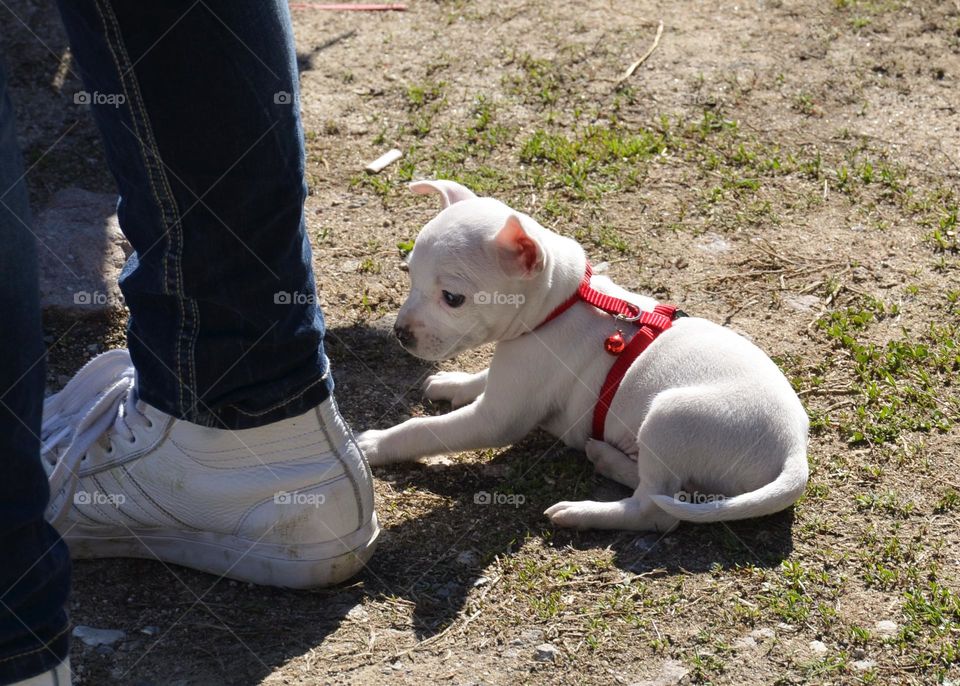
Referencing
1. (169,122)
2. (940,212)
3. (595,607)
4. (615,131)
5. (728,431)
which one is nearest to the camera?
(169,122)

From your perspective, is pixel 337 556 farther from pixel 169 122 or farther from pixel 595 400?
pixel 169 122

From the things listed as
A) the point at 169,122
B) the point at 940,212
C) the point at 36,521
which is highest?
the point at 169,122

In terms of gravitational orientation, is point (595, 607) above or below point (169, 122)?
below

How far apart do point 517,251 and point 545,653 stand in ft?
3.97

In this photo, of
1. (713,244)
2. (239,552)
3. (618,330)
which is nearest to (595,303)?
(618,330)

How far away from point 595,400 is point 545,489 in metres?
0.32

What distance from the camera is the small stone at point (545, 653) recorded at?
276 centimetres

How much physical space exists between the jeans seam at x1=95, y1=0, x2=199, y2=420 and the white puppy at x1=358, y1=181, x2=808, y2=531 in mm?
988

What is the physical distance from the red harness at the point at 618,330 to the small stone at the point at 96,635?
155 cm

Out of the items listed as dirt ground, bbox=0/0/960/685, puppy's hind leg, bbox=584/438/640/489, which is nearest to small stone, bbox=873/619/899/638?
dirt ground, bbox=0/0/960/685

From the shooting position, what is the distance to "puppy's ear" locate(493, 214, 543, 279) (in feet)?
10.8

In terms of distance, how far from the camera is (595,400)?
3.52 m

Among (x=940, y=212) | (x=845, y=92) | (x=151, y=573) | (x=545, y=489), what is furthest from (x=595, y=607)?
(x=845, y=92)

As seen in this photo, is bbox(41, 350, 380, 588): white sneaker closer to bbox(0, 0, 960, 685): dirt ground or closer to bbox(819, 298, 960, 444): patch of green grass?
bbox(0, 0, 960, 685): dirt ground
